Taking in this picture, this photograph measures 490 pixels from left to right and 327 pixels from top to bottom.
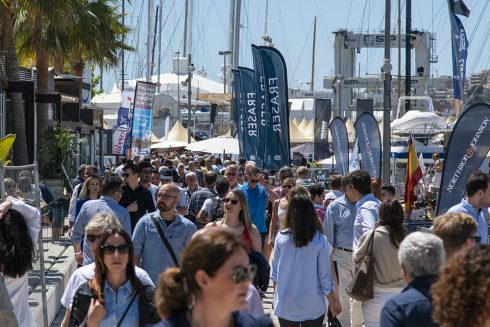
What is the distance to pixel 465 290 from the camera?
13.9 feet

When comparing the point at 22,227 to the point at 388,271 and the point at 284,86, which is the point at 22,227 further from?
the point at 284,86

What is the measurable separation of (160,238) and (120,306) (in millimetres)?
2686

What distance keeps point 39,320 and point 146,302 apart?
5285 millimetres

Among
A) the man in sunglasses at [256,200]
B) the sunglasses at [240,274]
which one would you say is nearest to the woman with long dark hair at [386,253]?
the sunglasses at [240,274]

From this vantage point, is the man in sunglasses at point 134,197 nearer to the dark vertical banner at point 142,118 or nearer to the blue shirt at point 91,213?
the blue shirt at point 91,213

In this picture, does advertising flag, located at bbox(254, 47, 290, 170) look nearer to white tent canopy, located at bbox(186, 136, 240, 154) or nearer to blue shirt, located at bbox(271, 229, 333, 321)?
blue shirt, located at bbox(271, 229, 333, 321)

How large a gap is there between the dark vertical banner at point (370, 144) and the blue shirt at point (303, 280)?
11.4m

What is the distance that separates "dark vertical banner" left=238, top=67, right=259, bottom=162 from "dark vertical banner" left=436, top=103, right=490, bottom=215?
11.0 metres

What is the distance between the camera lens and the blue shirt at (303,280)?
8430mm

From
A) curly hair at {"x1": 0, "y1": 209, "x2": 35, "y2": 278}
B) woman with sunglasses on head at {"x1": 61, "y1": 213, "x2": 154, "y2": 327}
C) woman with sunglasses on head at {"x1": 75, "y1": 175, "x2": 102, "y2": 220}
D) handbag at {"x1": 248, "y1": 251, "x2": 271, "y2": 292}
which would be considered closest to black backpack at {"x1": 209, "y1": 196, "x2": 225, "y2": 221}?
woman with sunglasses on head at {"x1": 75, "y1": 175, "x2": 102, "y2": 220}

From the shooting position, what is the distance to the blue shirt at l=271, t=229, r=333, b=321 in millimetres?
8430

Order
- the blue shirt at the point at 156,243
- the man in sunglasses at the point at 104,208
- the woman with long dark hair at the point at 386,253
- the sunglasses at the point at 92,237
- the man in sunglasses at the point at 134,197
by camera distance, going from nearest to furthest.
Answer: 1. the sunglasses at the point at 92,237
2. the woman with long dark hair at the point at 386,253
3. the blue shirt at the point at 156,243
4. the man in sunglasses at the point at 104,208
5. the man in sunglasses at the point at 134,197

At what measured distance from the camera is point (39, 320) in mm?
10742

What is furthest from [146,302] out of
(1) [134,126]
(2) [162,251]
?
(1) [134,126]
